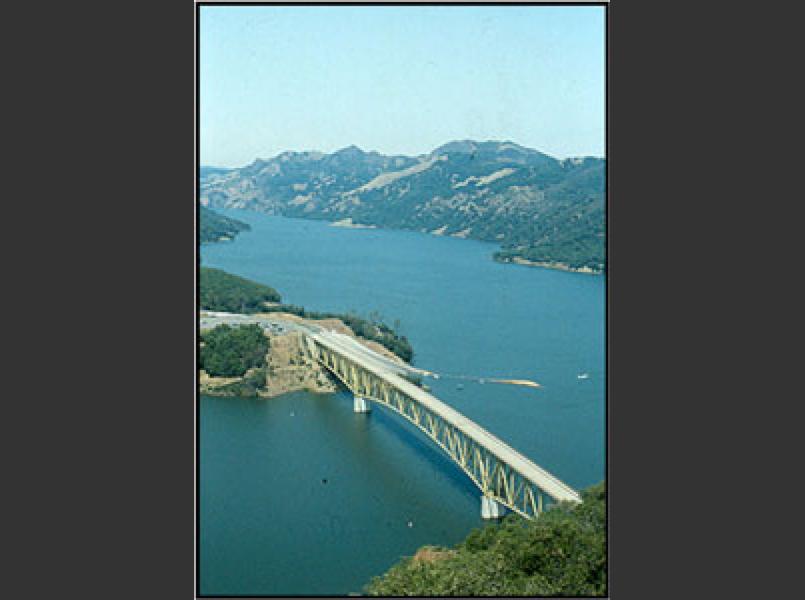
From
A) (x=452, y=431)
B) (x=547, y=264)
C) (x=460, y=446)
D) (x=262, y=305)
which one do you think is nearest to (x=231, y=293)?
(x=262, y=305)

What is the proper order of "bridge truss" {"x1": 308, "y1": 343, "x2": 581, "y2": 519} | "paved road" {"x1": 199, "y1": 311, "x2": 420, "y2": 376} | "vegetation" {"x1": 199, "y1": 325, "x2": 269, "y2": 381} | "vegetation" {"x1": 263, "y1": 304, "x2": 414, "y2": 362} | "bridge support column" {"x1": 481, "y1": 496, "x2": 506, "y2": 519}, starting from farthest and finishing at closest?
1. "vegetation" {"x1": 263, "y1": 304, "x2": 414, "y2": 362}
2. "paved road" {"x1": 199, "y1": 311, "x2": 420, "y2": 376}
3. "vegetation" {"x1": 199, "y1": 325, "x2": 269, "y2": 381}
4. "bridge support column" {"x1": 481, "y1": 496, "x2": 506, "y2": 519}
5. "bridge truss" {"x1": 308, "y1": 343, "x2": 581, "y2": 519}

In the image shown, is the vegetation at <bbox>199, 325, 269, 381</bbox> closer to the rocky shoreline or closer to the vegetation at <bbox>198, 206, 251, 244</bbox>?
the rocky shoreline

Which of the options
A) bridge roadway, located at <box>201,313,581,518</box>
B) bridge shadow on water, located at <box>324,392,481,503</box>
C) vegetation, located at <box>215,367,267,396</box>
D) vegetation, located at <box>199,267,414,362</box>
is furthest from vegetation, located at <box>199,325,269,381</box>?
bridge shadow on water, located at <box>324,392,481,503</box>

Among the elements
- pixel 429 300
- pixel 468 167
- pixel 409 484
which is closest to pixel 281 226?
pixel 468 167

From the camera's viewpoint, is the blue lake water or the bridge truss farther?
the bridge truss

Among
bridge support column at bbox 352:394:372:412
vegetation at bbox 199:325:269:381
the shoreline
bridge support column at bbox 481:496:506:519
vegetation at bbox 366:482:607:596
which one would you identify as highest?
the shoreline

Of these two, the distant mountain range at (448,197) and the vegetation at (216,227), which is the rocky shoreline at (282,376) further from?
the distant mountain range at (448,197)
